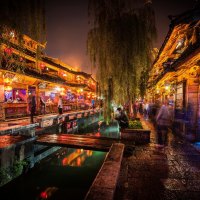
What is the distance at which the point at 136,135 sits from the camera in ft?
27.1

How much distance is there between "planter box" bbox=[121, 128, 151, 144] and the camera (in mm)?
8188

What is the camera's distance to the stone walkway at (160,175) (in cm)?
378

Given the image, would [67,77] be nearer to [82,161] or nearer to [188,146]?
[82,161]

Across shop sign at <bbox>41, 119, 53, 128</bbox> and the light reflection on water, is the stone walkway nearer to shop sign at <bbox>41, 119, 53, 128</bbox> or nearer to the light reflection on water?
the light reflection on water

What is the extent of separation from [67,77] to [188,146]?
95.1 feet

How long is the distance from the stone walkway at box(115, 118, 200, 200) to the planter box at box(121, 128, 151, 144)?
119 cm

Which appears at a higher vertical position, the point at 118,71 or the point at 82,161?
the point at 118,71

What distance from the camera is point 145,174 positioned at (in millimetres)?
4785

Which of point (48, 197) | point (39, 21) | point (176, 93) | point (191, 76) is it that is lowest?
point (48, 197)

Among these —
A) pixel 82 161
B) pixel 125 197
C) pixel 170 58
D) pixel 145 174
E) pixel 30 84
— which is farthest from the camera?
pixel 30 84

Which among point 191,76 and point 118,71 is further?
point 191,76

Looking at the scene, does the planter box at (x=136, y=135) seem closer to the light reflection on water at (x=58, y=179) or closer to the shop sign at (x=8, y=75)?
the light reflection on water at (x=58, y=179)

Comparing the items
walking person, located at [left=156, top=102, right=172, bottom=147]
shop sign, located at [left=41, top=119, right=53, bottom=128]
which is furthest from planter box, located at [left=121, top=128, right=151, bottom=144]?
shop sign, located at [left=41, top=119, right=53, bottom=128]

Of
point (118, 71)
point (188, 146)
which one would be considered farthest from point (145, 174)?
point (118, 71)
